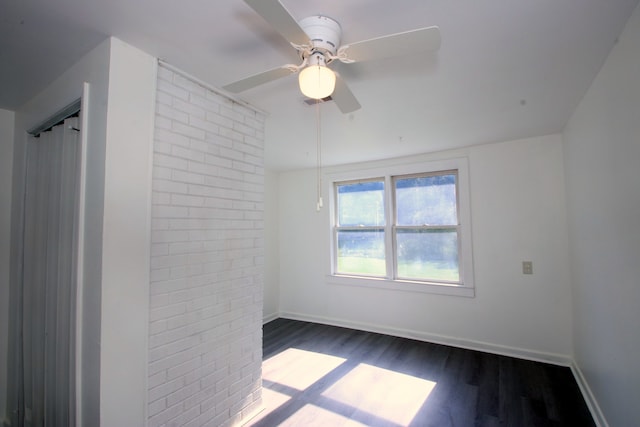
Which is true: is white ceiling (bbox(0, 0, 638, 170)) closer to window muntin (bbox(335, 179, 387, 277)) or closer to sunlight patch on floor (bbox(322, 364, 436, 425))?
window muntin (bbox(335, 179, 387, 277))

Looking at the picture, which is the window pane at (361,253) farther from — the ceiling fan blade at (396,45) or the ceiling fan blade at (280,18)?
the ceiling fan blade at (280,18)

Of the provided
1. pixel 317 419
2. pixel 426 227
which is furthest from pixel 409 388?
Answer: pixel 426 227

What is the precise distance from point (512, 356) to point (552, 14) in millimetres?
3064

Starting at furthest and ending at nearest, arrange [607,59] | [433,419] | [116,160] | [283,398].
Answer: [283,398]
[433,419]
[607,59]
[116,160]

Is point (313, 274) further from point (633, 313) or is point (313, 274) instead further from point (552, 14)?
point (552, 14)

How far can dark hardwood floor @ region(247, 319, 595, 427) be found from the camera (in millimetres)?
2061

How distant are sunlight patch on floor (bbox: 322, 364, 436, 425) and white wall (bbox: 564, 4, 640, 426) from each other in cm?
118

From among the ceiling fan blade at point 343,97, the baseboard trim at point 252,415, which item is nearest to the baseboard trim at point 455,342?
the baseboard trim at point 252,415

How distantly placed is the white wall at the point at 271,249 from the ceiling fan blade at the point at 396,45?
332cm

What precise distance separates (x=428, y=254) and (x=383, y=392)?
1.70m

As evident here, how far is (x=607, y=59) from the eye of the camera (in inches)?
59.9

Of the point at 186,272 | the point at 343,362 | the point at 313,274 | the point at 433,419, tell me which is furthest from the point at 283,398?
the point at 313,274

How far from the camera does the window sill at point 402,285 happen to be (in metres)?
3.20

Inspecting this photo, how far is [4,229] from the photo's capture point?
82.4 inches
